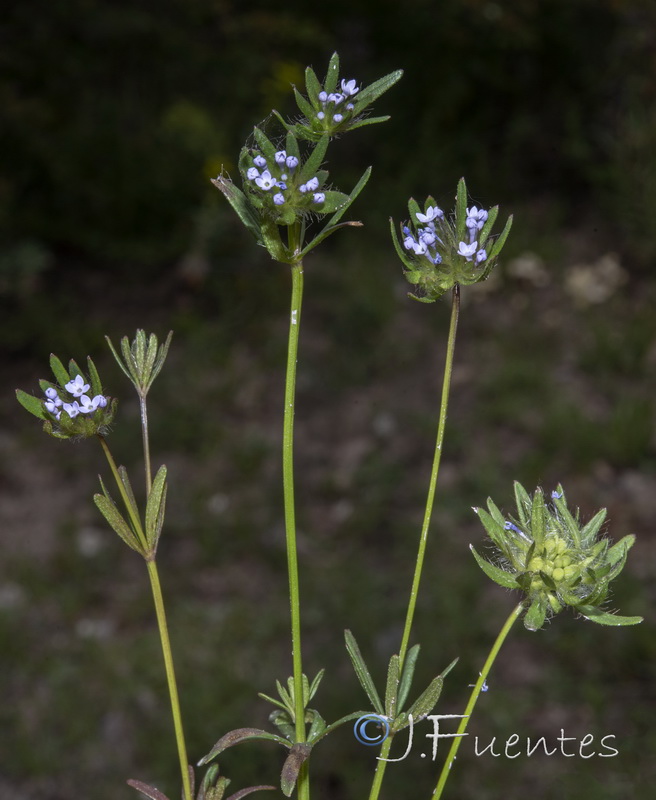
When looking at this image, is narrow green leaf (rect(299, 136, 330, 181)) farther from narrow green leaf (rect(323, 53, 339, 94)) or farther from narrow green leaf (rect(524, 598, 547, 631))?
narrow green leaf (rect(524, 598, 547, 631))

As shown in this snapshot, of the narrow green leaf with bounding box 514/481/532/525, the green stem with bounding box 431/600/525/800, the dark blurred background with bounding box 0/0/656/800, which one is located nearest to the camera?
the green stem with bounding box 431/600/525/800

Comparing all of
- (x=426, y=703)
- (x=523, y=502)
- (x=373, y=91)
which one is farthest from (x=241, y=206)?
(x=426, y=703)

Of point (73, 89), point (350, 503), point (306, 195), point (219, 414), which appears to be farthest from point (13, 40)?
point (306, 195)

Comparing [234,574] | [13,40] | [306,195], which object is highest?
[13,40]

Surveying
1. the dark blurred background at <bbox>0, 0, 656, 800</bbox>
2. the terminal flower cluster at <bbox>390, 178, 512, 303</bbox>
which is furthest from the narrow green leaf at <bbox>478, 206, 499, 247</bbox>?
the dark blurred background at <bbox>0, 0, 656, 800</bbox>

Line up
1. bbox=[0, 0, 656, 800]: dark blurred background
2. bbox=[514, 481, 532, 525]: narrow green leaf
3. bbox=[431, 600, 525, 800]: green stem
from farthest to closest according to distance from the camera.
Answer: bbox=[0, 0, 656, 800]: dark blurred background
bbox=[514, 481, 532, 525]: narrow green leaf
bbox=[431, 600, 525, 800]: green stem

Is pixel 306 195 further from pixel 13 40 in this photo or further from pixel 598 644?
pixel 13 40
